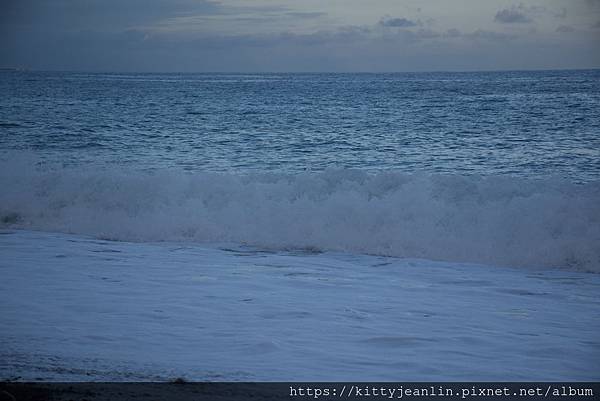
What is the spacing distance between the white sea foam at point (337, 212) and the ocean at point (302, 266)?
5 centimetres

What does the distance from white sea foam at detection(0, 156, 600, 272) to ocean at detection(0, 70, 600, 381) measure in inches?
2.1

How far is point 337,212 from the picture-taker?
12.8 metres

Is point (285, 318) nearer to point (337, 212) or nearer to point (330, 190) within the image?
point (337, 212)

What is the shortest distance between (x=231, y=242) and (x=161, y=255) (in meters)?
1.83

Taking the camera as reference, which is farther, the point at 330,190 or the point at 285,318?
the point at 330,190

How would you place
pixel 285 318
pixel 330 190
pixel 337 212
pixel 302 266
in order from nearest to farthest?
pixel 285 318 < pixel 302 266 < pixel 337 212 < pixel 330 190

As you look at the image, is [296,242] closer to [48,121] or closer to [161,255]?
[161,255]

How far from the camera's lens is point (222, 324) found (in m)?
6.25

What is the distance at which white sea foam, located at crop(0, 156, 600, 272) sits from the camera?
1099 cm

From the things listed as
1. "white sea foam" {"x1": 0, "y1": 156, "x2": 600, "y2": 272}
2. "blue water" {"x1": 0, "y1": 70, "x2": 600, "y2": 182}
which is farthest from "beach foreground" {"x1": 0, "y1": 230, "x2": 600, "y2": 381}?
"blue water" {"x1": 0, "y1": 70, "x2": 600, "y2": 182}

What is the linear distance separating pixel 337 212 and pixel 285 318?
6.48m

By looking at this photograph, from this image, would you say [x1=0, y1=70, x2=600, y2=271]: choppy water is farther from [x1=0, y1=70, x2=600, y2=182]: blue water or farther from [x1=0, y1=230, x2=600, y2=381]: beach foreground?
[x1=0, y1=230, x2=600, y2=381]: beach foreground

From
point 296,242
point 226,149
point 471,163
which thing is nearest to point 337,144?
point 226,149

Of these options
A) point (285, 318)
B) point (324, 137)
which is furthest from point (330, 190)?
point (324, 137)
